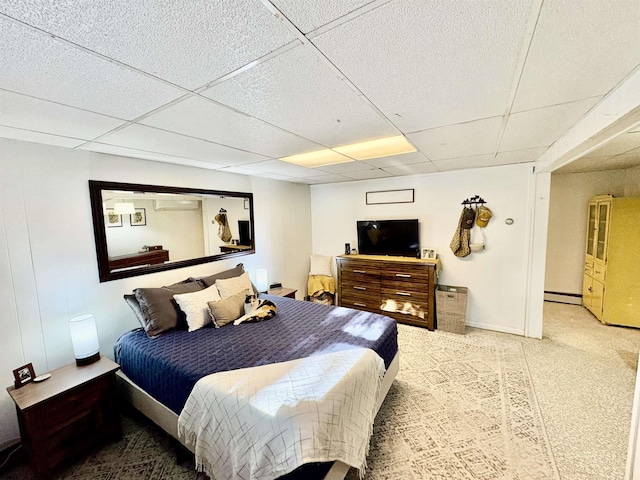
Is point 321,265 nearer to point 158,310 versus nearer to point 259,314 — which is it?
point 259,314

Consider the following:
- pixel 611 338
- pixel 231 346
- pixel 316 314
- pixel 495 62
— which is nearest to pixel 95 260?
pixel 231 346

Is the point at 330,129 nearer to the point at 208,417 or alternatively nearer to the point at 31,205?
the point at 208,417

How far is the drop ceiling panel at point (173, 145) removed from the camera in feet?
6.23

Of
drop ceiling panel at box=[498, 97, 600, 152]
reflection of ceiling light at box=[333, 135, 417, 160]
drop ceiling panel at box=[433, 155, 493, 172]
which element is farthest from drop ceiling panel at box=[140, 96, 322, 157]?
drop ceiling panel at box=[433, 155, 493, 172]

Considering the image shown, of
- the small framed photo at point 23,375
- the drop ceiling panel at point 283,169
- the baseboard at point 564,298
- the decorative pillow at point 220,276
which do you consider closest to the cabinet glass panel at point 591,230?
the baseboard at point 564,298

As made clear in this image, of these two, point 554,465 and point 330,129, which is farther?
point 330,129

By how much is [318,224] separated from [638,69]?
14.1 feet

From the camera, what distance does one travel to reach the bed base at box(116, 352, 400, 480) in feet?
5.09

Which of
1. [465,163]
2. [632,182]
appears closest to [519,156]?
[465,163]

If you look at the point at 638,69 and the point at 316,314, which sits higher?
the point at 638,69

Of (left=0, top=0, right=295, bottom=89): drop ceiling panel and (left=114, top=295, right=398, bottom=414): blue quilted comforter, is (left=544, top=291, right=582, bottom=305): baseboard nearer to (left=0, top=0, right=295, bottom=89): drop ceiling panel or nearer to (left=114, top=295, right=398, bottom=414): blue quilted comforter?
(left=114, top=295, right=398, bottom=414): blue quilted comforter

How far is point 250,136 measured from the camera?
2039 millimetres

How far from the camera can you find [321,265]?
4.99 meters

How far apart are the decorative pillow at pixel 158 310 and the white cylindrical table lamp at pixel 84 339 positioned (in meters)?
0.37
